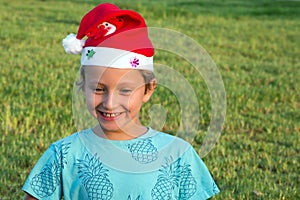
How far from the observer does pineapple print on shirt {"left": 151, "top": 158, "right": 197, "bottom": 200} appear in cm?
359

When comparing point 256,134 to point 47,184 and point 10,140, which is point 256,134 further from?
point 47,184

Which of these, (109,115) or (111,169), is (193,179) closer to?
(111,169)

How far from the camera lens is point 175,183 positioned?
145 inches

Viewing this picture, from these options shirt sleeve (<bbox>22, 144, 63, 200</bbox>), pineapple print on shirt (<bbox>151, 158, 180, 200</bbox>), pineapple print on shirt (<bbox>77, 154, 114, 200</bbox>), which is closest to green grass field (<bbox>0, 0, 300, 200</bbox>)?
shirt sleeve (<bbox>22, 144, 63, 200</bbox>)

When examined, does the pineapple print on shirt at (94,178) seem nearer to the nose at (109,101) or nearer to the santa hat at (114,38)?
the nose at (109,101)

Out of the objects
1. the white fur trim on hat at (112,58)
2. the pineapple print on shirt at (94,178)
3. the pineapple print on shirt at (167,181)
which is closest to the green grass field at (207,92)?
the pineapple print on shirt at (94,178)

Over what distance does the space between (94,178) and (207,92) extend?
247 inches

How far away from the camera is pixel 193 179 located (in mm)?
3721

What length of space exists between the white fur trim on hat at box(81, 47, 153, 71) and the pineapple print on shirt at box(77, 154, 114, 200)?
46cm

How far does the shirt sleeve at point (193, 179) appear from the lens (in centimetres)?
370

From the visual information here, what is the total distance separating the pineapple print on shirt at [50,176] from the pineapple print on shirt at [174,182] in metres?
0.47

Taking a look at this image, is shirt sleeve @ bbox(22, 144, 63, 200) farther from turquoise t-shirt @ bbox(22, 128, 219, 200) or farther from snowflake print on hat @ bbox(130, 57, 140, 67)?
snowflake print on hat @ bbox(130, 57, 140, 67)

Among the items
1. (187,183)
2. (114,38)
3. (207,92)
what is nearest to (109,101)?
(114,38)

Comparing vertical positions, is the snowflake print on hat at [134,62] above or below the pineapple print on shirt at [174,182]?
above
